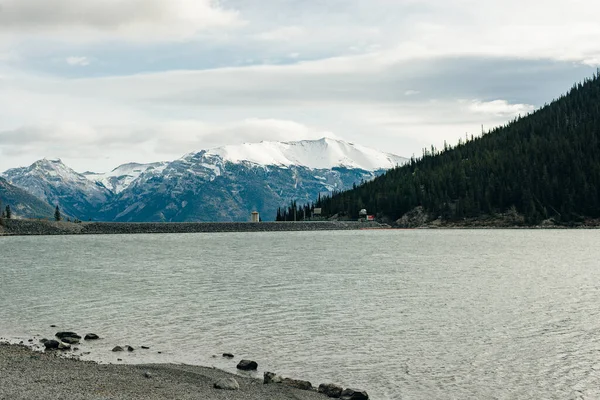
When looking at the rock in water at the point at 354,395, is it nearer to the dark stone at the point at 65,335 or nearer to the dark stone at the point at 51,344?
the dark stone at the point at 51,344

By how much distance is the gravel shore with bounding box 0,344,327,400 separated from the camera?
24781 millimetres

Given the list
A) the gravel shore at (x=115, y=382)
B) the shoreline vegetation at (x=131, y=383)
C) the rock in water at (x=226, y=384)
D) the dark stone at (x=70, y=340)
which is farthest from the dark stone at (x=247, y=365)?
the dark stone at (x=70, y=340)

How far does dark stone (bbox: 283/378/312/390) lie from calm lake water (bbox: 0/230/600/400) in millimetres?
1272

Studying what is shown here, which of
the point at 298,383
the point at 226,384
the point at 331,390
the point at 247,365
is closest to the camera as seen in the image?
the point at 331,390

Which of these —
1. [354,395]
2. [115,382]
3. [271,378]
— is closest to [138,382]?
[115,382]

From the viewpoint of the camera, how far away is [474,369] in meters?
32.0

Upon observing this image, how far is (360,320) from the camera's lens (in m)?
47.3

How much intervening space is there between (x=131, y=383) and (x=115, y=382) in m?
0.73

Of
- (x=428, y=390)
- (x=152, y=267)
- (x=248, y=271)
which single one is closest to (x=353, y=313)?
(x=428, y=390)

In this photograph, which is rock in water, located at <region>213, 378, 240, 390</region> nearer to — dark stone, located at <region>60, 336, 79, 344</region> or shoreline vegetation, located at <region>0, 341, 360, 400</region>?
shoreline vegetation, located at <region>0, 341, 360, 400</region>

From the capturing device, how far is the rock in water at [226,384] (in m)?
27.5

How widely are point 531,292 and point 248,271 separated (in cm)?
4399

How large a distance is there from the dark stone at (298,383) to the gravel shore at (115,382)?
0.43 meters

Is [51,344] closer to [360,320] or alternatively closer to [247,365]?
[247,365]
